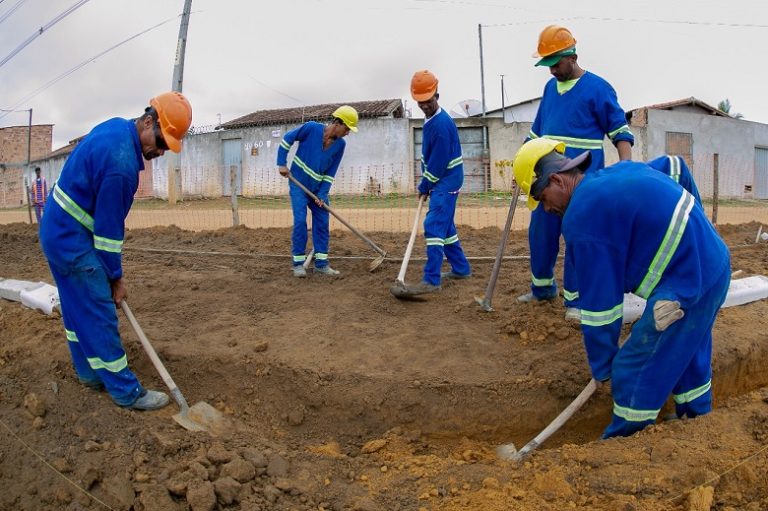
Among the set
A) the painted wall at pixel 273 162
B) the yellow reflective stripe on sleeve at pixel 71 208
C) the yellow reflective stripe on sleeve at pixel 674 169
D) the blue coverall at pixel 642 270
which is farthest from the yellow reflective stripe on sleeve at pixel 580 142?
the painted wall at pixel 273 162

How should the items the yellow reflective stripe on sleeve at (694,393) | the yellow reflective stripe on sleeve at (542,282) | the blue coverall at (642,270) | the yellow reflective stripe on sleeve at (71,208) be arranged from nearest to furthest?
the blue coverall at (642,270)
the yellow reflective stripe on sleeve at (694,393)
the yellow reflective stripe on sleeve at (71,208)
the yellow reflective stripe on sleeve at (542,282)

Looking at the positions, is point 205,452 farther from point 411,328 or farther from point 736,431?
point 736,431

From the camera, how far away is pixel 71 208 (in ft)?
11.0

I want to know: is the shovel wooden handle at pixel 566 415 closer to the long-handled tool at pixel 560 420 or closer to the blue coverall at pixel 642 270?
the long-handled tool at pixel 560 420

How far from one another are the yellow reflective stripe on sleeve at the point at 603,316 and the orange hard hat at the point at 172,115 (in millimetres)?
2381

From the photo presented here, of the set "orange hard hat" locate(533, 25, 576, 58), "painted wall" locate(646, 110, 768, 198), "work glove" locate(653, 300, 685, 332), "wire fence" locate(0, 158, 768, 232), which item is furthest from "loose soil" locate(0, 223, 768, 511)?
"painted wall" locate(646, 110, 768, 198)

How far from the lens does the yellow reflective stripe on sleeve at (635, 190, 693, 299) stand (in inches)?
106

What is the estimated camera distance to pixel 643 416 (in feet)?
9.90

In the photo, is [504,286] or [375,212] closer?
[504,286]

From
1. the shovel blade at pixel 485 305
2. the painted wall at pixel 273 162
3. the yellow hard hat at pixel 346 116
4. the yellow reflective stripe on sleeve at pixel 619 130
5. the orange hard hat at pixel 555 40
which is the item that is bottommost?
the shovel blade at pixel 485 305

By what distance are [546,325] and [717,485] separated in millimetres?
2069

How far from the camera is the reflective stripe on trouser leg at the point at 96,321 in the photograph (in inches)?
133

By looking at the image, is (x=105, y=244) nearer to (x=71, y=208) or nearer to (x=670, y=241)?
(x=71, y=208)

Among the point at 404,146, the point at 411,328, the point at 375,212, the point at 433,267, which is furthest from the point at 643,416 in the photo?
the point at 404,146
